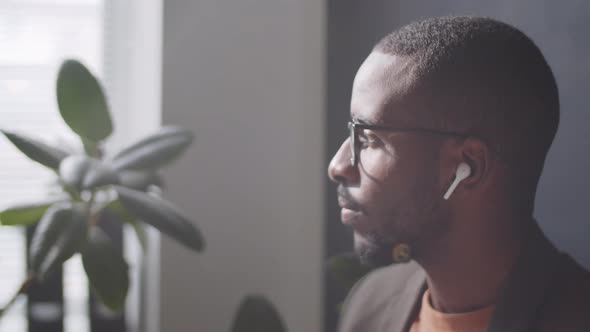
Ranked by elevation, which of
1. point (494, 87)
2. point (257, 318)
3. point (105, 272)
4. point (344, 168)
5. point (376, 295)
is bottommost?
point (257, 318)

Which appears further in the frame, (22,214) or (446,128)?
(22,214)

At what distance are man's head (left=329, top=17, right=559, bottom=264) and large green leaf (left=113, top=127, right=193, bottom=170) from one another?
76cm

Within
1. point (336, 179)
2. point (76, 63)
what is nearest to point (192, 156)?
point (76, 63)

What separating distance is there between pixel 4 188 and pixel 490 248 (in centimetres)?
180

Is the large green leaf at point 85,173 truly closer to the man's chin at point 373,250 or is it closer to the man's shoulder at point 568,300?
the man's chin at point 373,250

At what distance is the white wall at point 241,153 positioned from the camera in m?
1.76

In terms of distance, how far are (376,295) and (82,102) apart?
2.70 feet

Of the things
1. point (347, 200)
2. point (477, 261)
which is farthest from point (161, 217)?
point (477, 261)

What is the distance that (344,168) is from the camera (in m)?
0.70

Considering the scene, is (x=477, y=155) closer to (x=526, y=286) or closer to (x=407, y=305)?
(x=526, y=286)

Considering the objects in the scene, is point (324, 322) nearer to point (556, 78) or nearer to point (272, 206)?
point (272, 206)

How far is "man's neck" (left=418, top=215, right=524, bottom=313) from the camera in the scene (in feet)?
2.19

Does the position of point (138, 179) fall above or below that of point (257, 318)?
above

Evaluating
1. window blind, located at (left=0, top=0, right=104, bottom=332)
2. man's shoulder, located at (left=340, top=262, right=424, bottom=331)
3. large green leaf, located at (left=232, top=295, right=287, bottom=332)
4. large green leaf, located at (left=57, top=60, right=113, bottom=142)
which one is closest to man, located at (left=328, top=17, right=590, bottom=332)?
man's shoulder, located at (left=340, top=262, right=424, bottom=331)
